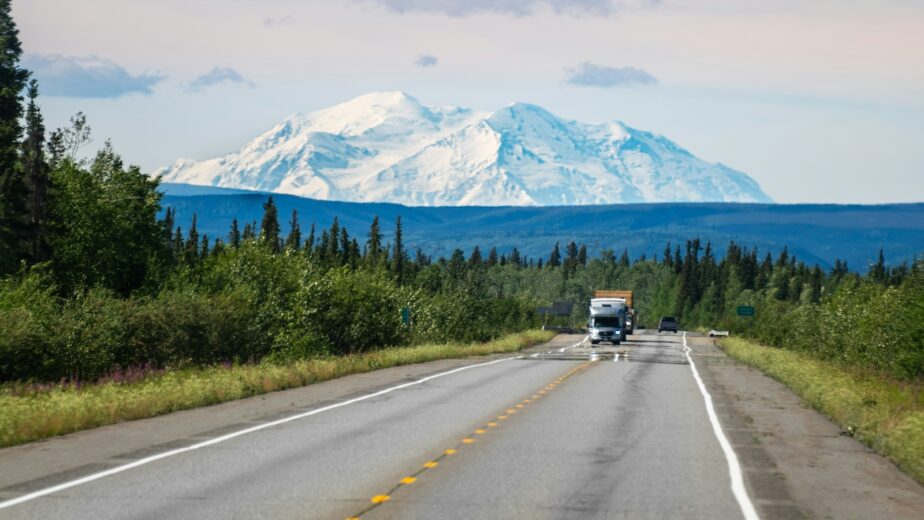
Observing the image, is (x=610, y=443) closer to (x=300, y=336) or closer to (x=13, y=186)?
(x=300, y=336)

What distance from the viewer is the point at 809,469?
17.1 meters

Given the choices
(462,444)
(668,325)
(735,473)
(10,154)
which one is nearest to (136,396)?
(462,444)

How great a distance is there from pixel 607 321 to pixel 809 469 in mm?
69708

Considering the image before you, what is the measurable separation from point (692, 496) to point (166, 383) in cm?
1715

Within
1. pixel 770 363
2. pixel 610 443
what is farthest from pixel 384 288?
pixel 610 443

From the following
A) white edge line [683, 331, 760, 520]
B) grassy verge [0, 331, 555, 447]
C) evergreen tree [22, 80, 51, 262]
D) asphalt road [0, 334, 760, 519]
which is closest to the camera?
asphalt road [0, 334, 760, 519]

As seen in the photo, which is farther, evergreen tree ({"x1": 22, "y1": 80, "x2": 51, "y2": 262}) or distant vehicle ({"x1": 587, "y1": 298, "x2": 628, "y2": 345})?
distant vehicle ({"x1": 587, "y1": 298, "x2": 628, "y2": 345})

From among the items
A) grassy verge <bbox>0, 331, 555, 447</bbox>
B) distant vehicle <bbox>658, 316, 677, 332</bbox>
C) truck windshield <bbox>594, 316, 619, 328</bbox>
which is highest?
grassy verge <bbox>0, 331, 555, 447</bbox>

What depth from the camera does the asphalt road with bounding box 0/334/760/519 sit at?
12969mm

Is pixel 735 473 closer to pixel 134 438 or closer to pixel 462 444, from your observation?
pixel 462 444

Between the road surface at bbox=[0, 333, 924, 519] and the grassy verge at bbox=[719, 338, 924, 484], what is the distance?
2.15 m

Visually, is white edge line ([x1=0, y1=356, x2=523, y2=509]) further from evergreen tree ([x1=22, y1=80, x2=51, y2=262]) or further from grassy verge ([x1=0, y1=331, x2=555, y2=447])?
evergreen tree ([x1=22, y1=80, x2=51, y2=262])

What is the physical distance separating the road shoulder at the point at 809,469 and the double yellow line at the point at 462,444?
4.09 meters

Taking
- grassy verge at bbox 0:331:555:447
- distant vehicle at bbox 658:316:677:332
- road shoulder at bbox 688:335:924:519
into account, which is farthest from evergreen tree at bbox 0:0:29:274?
distant vehicle at bbox 658:316:677:332
